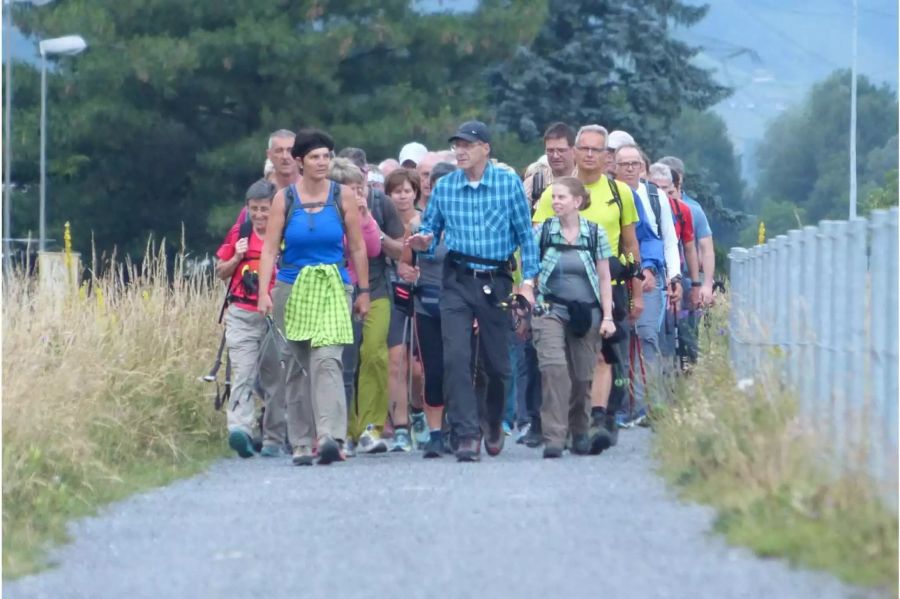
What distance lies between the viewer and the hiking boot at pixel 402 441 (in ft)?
44.3

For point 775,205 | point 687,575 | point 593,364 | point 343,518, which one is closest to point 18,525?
point 343,518

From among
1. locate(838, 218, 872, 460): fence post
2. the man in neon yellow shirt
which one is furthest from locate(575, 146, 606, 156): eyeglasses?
locate(838, 218, 872, 460): fence post

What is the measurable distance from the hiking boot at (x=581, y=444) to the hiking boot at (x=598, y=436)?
4 cm

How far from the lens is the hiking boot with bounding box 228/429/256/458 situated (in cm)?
1274

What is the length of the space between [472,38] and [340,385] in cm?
3154

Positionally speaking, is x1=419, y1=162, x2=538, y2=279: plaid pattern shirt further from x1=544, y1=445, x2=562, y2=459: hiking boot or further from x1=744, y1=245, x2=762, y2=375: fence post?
x1=744, y1=245, x2=762, y2=375: fence post

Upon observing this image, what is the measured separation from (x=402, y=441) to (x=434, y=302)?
98 centimetres

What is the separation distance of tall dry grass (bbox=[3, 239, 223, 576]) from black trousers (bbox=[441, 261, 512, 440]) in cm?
149

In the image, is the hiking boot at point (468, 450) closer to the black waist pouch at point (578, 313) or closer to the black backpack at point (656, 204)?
the black waist pouch at point (578, 313)

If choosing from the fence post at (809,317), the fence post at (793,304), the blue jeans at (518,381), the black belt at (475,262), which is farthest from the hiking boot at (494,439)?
the fence post at (809,317)

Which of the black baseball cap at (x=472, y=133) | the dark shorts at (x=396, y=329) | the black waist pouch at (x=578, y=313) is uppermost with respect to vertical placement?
the black baseball cap at (x=472, y=133)

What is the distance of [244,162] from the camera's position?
42312 millimetres

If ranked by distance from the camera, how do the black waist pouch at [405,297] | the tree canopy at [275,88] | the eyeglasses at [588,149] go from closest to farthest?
the eyeglasses at [588,149], the black waist pouch at [405,297], the tree canopy at [275,88]

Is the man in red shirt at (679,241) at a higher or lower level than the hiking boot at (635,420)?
higher
